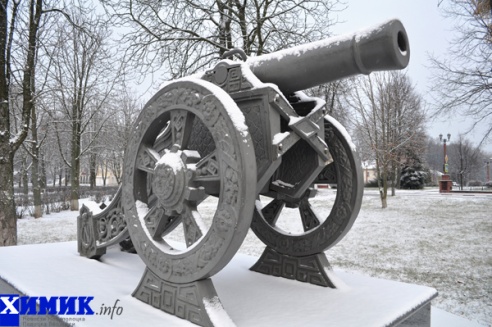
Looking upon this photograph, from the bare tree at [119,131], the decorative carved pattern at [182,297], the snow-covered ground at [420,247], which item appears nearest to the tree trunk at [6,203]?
the snow-covered ground at [420,247]

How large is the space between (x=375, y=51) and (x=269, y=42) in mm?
7666

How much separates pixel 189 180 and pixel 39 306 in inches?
66.5

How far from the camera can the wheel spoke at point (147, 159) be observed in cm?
346

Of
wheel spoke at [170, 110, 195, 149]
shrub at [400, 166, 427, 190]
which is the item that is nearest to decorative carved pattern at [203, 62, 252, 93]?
wheel spoke at [170, 110, 195, 149]

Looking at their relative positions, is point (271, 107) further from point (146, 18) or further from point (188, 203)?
point (146, 18)

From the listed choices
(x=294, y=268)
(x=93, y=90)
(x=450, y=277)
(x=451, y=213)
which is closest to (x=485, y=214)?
(x=451, y=213)

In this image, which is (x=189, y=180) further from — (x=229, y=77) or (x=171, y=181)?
(x=229, y=77)

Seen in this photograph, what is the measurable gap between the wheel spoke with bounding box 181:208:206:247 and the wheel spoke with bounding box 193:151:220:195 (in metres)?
0.22

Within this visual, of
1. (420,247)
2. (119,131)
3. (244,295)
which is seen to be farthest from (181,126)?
(119,131)

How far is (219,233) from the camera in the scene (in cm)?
279

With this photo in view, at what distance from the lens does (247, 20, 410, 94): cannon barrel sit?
9.05ft

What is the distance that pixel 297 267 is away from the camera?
4.12m

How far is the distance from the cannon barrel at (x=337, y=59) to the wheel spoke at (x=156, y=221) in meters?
1.47

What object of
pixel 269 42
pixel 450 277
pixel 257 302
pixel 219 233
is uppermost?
pixel 269 42
